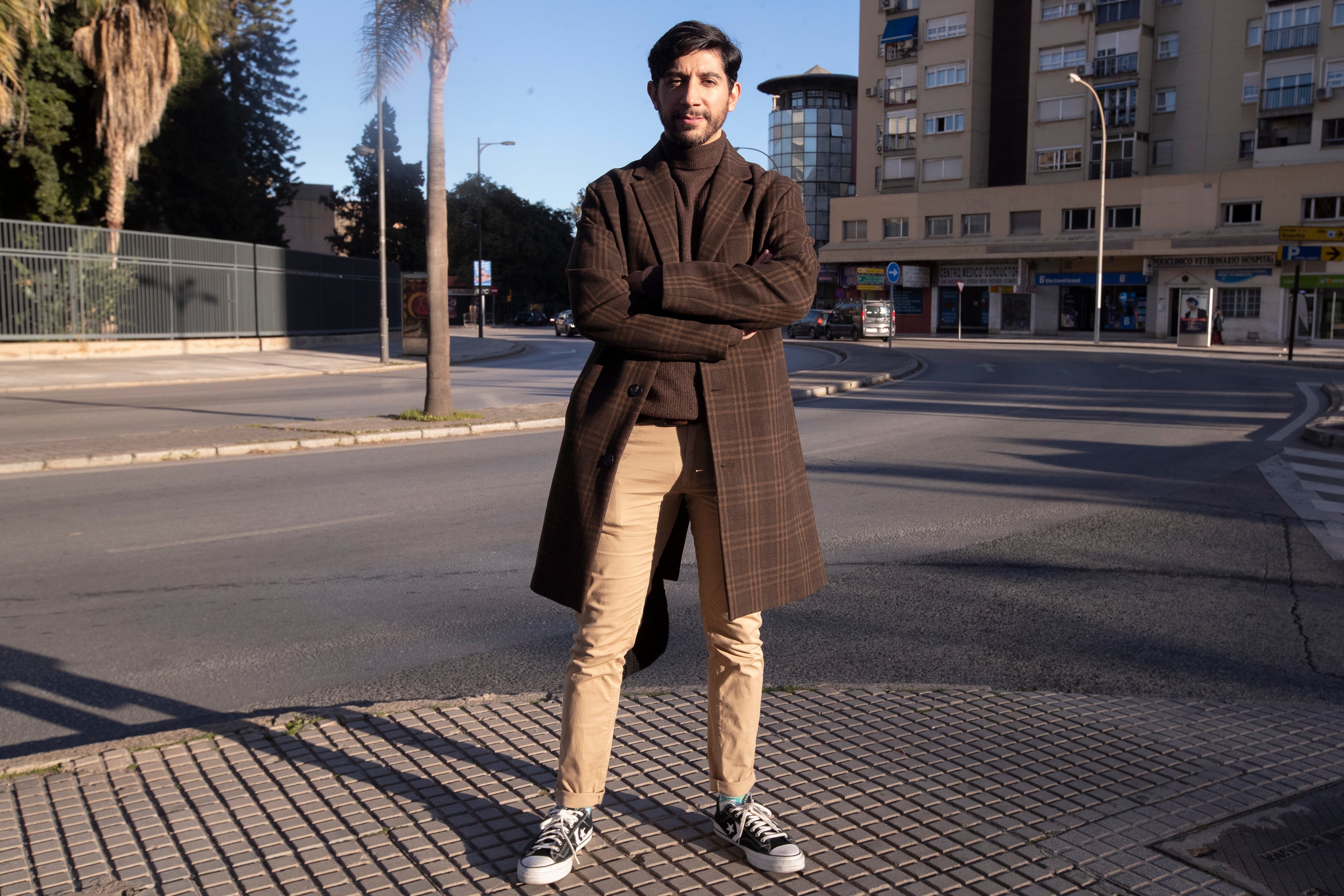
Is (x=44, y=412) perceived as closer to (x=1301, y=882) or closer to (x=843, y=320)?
(x=1301, y=882)

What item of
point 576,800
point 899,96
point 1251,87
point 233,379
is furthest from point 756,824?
point 899,96

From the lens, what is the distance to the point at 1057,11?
5653 centimetres

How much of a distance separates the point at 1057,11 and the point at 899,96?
9950mm

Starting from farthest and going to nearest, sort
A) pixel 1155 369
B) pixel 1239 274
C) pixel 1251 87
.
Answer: pixel 1251 87, pixel 1239 274, pixel 1155 369

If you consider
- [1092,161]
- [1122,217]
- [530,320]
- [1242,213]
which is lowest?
[530,320]

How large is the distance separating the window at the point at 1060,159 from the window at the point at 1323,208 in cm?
1178

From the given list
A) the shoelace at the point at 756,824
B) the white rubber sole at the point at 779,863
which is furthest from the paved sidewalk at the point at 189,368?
the white rubber sole at the point at 779,863

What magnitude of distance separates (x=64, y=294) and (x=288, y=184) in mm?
23571

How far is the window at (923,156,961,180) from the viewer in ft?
201

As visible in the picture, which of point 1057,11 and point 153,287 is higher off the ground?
point 1057,11

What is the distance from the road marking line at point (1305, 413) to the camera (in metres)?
13.3

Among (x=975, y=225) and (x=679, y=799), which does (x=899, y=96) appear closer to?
(x=975, y=225)

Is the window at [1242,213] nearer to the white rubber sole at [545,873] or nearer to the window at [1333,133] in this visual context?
the window at [1333,133]

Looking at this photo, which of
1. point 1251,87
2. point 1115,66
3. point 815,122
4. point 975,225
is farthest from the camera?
point 815,122
